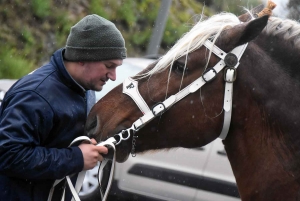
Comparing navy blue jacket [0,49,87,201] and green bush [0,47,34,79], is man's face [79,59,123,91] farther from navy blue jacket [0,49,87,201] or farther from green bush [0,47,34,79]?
green bush [0,47,34,79]

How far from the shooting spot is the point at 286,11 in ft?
20.9

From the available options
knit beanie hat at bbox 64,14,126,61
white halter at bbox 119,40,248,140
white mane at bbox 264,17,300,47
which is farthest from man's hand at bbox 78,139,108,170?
white mane at bbox 264,17,300,47

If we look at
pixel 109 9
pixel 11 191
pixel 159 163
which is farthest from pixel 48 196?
pixel 109 9

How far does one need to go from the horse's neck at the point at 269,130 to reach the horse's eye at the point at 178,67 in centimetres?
Answer: 31

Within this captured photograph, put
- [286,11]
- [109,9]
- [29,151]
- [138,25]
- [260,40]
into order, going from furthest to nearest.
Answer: [138,25] < [109,9] < [286,11] < [260,40] < [29,151]

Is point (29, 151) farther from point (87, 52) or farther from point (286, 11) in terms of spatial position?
point (286, 11)

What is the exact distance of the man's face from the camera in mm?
2998

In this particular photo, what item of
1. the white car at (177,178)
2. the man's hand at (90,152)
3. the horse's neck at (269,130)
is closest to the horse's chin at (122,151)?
the man's hand at (90,152)

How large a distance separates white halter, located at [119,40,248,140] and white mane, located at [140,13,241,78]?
0.05 metres

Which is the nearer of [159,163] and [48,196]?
[48,196]

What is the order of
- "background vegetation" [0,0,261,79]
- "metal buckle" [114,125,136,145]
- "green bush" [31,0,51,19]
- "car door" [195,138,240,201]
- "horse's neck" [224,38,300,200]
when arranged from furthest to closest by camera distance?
"green bush" [31,0,51,19], "background vegetation" [0,0,261,79], "car door" [195,138,240,201], "metal buckle" [114,125,136,145], "horse's neck" [224,38,300,200]

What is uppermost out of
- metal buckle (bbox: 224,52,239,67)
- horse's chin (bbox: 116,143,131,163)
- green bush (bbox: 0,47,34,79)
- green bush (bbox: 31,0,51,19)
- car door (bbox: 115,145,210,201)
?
metal buckle (bbox: 224,52,239,67)

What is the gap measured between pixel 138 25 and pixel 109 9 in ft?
3.77

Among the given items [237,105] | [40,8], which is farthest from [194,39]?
[40,8]
